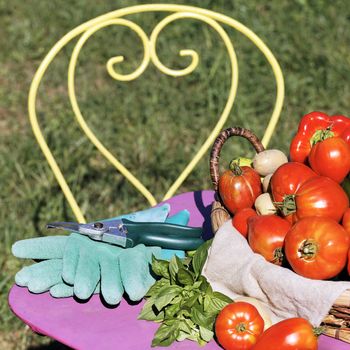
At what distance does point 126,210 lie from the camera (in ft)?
11.5

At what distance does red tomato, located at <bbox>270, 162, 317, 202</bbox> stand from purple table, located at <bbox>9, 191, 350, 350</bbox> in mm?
285

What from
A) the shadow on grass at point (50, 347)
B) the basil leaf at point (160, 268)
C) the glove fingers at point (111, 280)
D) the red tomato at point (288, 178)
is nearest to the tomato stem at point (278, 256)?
the red tomato at point (288, 178)

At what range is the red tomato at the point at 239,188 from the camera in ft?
6.10

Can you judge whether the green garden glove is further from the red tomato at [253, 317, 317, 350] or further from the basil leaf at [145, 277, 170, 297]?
the red tomato at [253, 317, 317, 350]

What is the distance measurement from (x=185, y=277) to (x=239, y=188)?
0.77ft

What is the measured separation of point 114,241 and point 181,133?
7.10ft

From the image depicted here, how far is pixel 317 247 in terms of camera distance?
1.61m

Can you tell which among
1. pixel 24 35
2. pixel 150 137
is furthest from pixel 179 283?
pixel 24 35

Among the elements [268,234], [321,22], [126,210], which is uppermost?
[321,22]

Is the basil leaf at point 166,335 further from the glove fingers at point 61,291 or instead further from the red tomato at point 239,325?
the glove fingers at point 61,291

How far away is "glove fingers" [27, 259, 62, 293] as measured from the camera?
6.13 ft

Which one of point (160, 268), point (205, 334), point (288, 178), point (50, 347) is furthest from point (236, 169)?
point (50, 347)

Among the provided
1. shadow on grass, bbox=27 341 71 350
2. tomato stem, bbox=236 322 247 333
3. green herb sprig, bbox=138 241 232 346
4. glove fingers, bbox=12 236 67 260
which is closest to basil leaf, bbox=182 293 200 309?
green herb sprig, bbox=138 241 232 346

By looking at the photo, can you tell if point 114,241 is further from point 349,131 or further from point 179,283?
point 349,131
